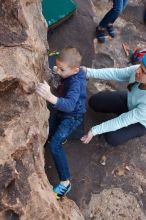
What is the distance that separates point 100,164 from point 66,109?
34.2 inches

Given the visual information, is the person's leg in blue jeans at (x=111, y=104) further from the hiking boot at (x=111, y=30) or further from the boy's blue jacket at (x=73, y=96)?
the hiking boot at (x=111, y=30)

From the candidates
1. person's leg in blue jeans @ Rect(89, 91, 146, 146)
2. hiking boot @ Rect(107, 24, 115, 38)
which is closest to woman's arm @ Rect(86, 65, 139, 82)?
person's leg in blue jeans @ Rect(89, 91, 146, 146)

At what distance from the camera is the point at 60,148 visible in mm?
3172

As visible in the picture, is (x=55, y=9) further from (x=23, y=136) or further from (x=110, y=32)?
(x=23, y=136)

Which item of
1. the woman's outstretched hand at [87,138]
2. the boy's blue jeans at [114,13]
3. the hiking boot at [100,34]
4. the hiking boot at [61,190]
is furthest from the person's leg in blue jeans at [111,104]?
the boy's blue jeans at [114,13]

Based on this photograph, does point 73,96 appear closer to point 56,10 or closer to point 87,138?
point 87,138

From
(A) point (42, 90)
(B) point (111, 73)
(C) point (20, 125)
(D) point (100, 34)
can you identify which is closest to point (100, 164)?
(B) point (111, 73)

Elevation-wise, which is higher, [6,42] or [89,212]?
[6,42]

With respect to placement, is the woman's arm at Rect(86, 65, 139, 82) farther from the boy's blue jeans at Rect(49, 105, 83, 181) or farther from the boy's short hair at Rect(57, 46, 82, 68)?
the boy's short hair at Rect(57, 46, 82, 68)

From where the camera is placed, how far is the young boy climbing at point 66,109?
2854 millimetres

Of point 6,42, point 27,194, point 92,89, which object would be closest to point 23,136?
point 27,194

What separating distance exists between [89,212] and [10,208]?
1200mm

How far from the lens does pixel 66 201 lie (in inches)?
118

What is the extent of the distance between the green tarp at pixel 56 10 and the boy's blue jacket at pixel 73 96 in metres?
1.17
